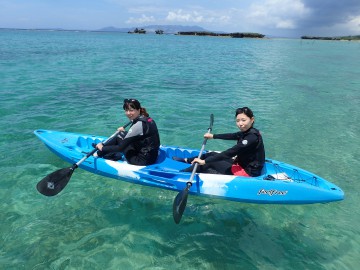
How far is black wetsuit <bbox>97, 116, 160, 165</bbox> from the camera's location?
625cm

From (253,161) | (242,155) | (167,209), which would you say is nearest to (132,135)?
(167,209)

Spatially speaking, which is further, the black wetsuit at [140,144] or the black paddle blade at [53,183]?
the black wetsuit at [140,144]

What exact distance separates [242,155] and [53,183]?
12.6 feet

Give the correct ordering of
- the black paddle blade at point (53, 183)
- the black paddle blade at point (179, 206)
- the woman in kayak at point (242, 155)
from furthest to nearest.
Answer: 1. the black paddle blade at point (53, 183)
2. the woman in kayak at point (242, 155)
3. the black paddle blade at point (179, 206)

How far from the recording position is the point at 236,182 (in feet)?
18.9

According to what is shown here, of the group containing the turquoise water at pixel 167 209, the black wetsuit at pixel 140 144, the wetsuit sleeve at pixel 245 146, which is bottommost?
the turquoise water at pixel 167 209

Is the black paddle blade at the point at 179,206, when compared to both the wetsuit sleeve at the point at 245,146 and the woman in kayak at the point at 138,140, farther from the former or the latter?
the woman in kayak at the point at 138,140

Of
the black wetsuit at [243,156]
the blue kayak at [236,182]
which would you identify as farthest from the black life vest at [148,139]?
the black wetsuit at [243,156]

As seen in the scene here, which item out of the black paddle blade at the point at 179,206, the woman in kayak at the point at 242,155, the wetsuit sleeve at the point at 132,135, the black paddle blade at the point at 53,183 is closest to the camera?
the black paddle blade at the point at 179,206

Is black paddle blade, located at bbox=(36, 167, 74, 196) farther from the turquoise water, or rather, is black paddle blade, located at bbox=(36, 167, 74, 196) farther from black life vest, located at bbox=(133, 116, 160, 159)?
black life vest, located at bbox=(133, 116, 160, 159)

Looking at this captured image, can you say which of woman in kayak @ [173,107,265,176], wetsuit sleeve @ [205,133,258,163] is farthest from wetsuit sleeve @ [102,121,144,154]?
wetsuit sleeve @ [205,133,258,163]

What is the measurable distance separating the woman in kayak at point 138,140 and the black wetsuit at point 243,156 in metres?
1.18

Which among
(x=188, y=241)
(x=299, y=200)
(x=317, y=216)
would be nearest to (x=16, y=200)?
(x=188, y=241)

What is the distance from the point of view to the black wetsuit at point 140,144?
625 cm
